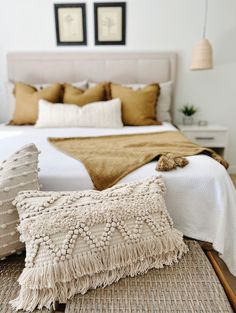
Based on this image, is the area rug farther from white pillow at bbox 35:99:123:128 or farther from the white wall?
the white wall

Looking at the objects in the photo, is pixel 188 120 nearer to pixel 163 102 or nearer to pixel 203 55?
pixel 163 102

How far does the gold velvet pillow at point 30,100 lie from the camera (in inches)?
101

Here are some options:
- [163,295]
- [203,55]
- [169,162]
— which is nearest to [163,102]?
[203,55]

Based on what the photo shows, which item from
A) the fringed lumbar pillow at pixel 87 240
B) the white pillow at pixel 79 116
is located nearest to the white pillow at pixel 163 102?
the white pillow at pixel 79 116

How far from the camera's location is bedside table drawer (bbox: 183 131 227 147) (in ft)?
9.25

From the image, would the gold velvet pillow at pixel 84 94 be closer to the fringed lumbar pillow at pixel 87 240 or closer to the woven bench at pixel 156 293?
the fringed lumbar pillow at pixel 87 240

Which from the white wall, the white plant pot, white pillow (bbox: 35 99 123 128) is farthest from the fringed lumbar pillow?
the white wall

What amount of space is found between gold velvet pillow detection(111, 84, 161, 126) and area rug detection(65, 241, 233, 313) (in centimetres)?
175

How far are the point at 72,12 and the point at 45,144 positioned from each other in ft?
6.22

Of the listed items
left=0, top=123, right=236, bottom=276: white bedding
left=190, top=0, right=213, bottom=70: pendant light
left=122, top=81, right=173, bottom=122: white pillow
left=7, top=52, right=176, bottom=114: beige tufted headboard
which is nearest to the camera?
left=0, top=123, right=236, bottom=276: white bedding

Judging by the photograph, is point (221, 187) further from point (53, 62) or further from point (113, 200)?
point (53, 62)

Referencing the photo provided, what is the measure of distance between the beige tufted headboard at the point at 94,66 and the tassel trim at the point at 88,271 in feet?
7.75

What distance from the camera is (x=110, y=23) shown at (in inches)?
115

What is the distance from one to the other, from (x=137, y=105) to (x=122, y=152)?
3.68ft
